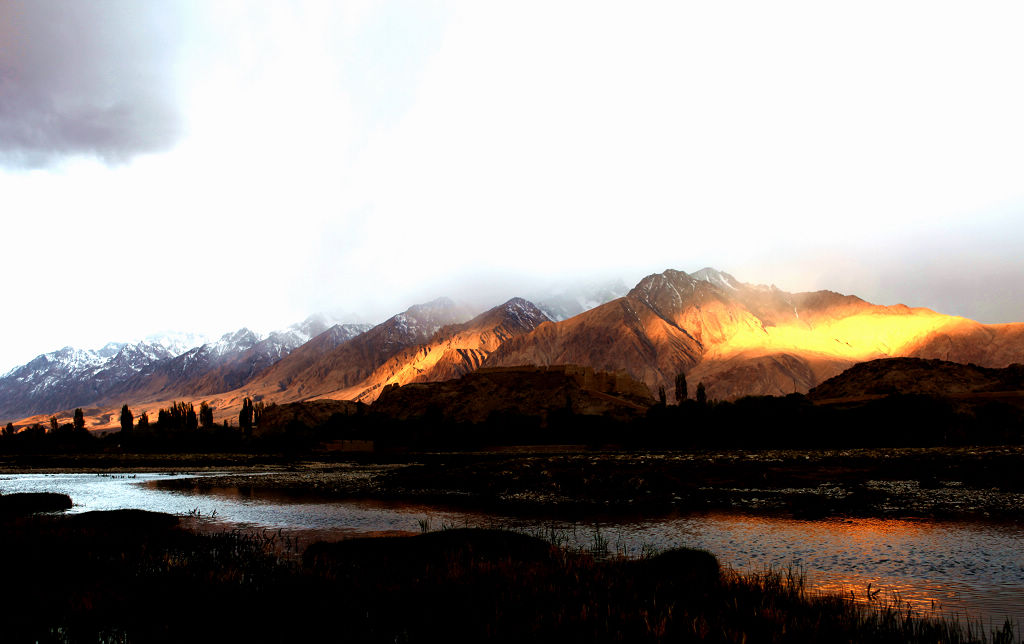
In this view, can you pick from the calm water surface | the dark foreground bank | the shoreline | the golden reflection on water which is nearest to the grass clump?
the dark foreground bank

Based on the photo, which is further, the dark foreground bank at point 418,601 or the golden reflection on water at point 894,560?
the golden reflection on water at point 894,560

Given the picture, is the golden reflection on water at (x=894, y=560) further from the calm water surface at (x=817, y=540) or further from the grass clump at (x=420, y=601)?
the grass clump at (x=420, y=601)

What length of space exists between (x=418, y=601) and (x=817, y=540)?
18.8 meters

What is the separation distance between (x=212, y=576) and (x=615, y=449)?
107m

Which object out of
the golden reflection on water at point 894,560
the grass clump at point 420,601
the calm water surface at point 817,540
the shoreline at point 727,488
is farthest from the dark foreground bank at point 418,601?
the shoreline at point 727,488

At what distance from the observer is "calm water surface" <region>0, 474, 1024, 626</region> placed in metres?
18.3

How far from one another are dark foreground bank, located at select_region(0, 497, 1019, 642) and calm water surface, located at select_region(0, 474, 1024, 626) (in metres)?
2.80

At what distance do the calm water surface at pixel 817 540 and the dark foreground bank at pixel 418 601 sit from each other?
9.20 ft

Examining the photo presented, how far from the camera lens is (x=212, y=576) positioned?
16594 mm

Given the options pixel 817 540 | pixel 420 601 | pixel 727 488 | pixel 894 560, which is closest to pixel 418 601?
pixel 420 601

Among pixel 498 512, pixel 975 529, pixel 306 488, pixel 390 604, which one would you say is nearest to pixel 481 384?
pixel 306 488

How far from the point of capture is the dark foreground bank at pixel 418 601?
12.0 meters

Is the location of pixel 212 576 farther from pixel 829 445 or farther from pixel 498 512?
pixel 829 445

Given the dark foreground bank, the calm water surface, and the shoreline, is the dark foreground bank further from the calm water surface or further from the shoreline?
the shoreline
